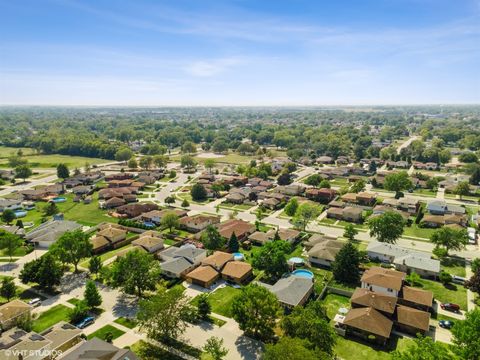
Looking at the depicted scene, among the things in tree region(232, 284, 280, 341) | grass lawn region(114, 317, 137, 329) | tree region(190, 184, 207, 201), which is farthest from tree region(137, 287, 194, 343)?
tree region(190, 184, 207, 201)

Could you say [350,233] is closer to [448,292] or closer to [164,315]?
[448,292]

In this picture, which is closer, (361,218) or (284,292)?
(284,292)

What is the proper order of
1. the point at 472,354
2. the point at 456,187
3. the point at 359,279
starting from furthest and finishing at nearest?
the point at 456,187 < the point at 359,279 < the point at 472,354

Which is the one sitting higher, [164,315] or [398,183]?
[398,183]

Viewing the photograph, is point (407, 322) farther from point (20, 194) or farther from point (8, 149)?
point (8, 149)

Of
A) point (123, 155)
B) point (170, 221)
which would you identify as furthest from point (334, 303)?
point (123, 155)

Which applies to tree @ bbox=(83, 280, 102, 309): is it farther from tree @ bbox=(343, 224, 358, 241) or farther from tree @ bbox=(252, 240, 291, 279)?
tree @ bbox=(343, 224, 358, 241)

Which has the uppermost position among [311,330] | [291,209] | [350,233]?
[311,330]

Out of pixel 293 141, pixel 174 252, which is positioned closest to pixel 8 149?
pixel 293 141
